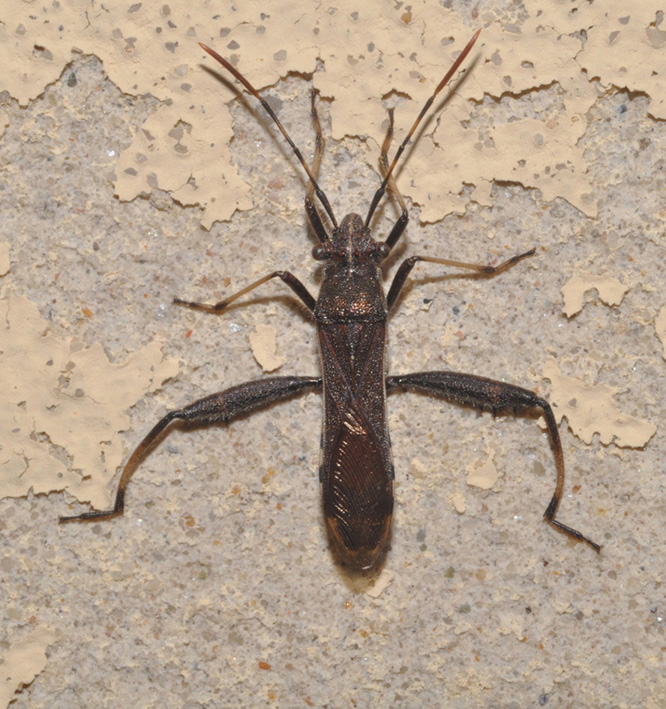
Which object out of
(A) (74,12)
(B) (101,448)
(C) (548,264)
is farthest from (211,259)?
(C) (548,264)

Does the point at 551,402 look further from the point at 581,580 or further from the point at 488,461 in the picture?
the point at 581,580

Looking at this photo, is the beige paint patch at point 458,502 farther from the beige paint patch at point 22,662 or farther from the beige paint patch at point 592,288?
the beige paint patch at point 22,662

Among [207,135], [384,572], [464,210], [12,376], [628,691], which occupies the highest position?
[207,135]

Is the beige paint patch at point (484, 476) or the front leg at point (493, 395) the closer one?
the front leg at point (493, 395)

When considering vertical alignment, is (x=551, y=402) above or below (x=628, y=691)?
above

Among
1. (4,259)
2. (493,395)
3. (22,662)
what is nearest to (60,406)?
(4,259)

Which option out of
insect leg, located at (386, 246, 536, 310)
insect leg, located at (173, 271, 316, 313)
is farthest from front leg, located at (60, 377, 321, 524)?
insect leg, located at (386, 246, 536, 310)

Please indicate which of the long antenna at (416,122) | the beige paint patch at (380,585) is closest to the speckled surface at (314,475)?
the beige paint patch at (380,585)
